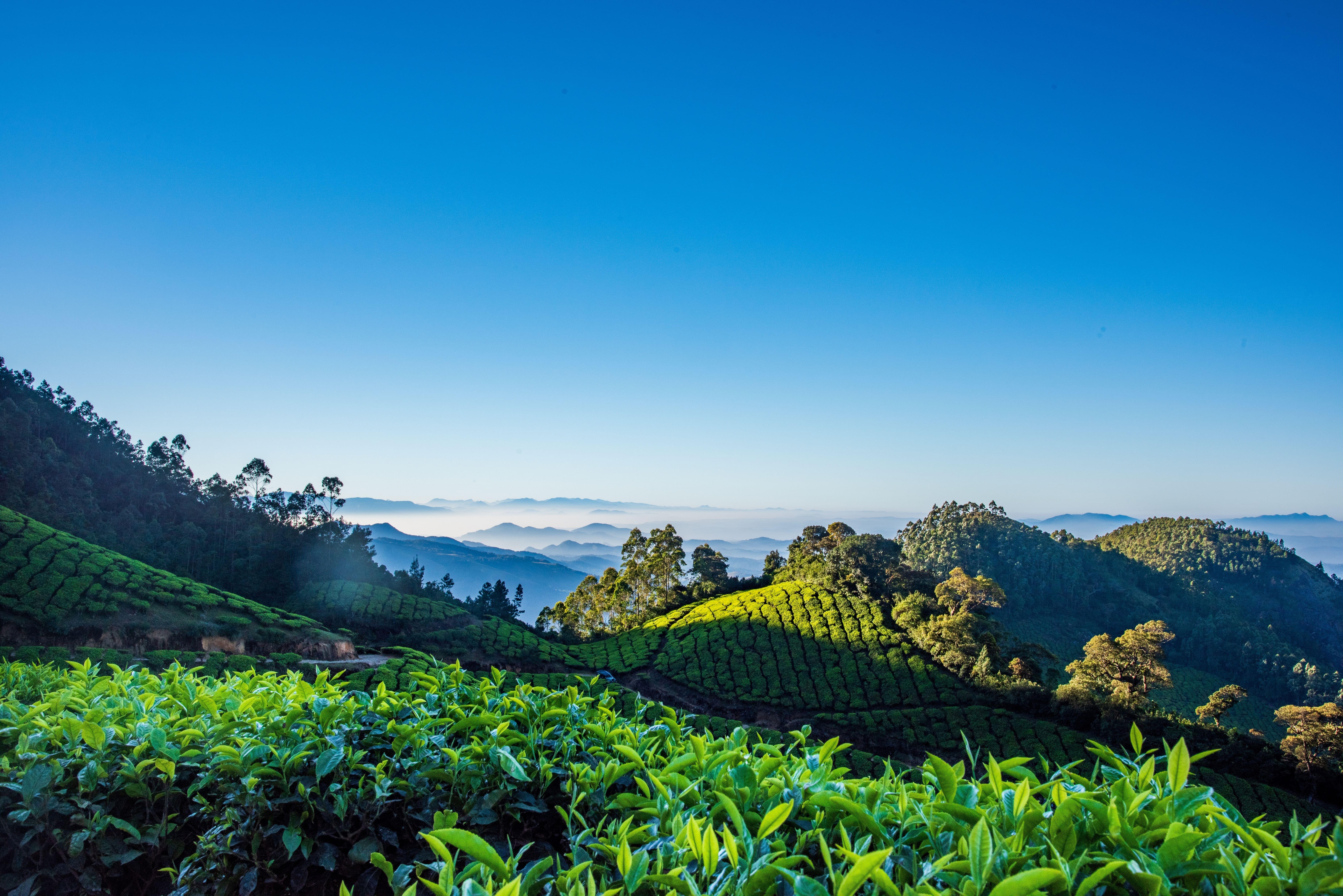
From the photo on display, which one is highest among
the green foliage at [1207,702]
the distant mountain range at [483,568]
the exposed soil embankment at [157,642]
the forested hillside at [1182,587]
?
the exposed soil embankment at [157,642]

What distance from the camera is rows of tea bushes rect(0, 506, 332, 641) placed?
58.1ft

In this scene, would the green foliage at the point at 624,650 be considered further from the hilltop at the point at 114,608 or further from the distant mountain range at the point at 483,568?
the distant mountain range at the point at 483,568

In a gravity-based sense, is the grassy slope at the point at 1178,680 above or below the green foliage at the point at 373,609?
below

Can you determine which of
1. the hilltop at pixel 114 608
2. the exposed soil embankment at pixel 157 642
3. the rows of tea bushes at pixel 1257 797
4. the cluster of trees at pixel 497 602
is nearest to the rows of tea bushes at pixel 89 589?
the hilltop at pixel 114 608

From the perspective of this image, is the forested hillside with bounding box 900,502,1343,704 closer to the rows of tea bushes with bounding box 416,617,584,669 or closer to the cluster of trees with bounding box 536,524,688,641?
the cluster of trees with bounding box 536,524,688,641

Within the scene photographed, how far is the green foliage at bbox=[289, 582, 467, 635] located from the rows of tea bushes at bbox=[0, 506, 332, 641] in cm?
682

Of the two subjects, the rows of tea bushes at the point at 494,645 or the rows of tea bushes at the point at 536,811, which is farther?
the rows of tea bushes at the point at 494,645

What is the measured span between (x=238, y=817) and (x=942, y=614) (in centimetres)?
3044

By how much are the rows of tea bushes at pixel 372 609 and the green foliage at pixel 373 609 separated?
2 cm

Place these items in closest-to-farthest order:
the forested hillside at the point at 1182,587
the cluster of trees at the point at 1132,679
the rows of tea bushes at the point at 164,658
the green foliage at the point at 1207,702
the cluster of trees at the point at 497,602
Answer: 1. the rows of tea bushes at the point at 164,658
2. the cluster of trees at the point at 1132,679
3. the green foliage at the point at 1207,702
4. the cluster of trees at the point at 497,602
5. the forested hillside at the point at 1182,587

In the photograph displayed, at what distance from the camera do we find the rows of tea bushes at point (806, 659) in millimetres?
23078

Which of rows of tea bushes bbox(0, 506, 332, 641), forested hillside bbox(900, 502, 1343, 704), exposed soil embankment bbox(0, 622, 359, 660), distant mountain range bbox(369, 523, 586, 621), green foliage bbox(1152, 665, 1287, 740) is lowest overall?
distant mountain range bbox(369, 523, 586, 621)

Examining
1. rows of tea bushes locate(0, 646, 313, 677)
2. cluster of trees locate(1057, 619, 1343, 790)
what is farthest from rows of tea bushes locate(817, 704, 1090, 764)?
rows of tea bushes locate(0, 646, 313, 677)

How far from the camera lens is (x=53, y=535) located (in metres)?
20.7
